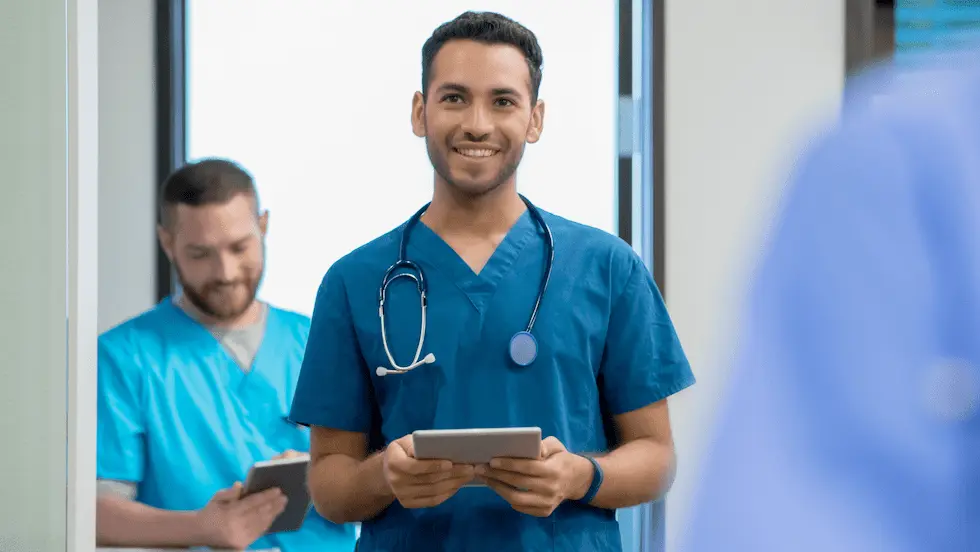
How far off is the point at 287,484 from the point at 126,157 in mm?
1138

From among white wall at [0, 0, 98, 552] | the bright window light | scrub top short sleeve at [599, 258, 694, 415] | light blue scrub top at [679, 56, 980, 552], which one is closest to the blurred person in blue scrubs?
the bright window light

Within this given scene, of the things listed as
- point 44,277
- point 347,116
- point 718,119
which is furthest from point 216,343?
point 718,119

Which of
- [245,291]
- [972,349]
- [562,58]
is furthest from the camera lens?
[562,58]

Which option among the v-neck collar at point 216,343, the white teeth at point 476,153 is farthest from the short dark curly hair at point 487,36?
the v-neck collar at point 216,343

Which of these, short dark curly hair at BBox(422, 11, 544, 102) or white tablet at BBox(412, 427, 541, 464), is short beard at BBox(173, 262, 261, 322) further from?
white tablet at BBox(412, 427, 541, 464)

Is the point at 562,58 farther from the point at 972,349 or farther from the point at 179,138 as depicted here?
the point at 972,349

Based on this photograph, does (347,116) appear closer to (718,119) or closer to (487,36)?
(718,119)

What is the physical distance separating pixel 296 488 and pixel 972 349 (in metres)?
1.85

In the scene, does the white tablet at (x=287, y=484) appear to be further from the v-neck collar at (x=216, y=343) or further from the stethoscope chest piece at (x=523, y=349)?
the stethoscope chest piece at (x=523, y=349)

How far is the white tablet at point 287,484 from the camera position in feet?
6.31

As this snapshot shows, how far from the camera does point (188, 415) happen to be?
2.10 metres

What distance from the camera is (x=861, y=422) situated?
321mm

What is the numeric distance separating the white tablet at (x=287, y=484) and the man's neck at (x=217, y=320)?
38 centimetres

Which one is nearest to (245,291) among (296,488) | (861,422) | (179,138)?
(296,488)
